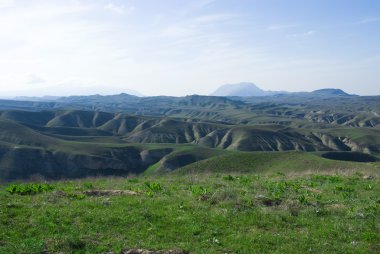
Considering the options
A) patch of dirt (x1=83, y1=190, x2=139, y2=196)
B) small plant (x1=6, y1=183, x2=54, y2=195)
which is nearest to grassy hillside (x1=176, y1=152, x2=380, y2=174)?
patch of dirt (x1=83, y1=190, x2=139, y2=196)

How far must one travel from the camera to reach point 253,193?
18547mm

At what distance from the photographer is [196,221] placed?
14305 mm

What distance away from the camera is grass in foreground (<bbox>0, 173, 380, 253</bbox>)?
12.2 metres

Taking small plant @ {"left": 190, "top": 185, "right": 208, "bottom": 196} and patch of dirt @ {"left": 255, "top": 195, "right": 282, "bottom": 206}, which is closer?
patch of dirt @ {"left": 255, "top": 195, "right": 282, "bottom": 206}

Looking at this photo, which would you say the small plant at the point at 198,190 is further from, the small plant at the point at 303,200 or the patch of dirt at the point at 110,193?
the small plant at the point at 303,200

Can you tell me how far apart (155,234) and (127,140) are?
530 feet

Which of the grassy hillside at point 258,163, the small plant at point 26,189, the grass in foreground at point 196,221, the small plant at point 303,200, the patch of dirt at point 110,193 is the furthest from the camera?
the grassy hillside at point 258,163

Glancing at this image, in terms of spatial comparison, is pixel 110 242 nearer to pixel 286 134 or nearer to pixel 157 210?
pixel 157 210

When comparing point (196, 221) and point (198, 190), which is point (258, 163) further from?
point (196, 221)

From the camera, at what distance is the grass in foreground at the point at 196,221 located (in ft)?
39.9

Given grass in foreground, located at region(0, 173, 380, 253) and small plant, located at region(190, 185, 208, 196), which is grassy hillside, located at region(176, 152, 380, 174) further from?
grass in foreground, located at region(0, 173, 380, 253)

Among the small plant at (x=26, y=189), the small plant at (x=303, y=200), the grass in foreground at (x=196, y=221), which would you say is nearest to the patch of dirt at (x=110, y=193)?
the grass in foreground at (x=196, y=221)

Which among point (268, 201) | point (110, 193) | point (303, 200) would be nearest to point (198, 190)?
point (268, 201)

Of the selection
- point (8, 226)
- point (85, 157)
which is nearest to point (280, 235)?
point (8, 226)
